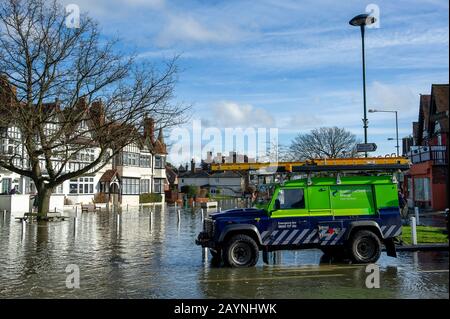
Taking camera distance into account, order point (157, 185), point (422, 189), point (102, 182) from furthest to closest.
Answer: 1. point (157, 185)
2. point (102, 182)
3. point (422, 189)

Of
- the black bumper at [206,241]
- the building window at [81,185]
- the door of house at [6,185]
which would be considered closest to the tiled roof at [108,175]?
the building window at [81,185]

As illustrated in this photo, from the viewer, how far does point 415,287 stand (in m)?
9.24

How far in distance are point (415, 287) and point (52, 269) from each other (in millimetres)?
8540

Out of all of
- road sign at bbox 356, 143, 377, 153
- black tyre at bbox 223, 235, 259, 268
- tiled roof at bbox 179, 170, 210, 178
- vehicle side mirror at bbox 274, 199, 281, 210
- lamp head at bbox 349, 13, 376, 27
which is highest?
lamp head at bbox 349, 13, 376, 27

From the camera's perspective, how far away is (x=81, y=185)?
50.8 m

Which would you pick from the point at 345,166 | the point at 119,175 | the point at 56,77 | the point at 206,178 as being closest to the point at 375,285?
the point at 345,166

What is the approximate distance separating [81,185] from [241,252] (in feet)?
138

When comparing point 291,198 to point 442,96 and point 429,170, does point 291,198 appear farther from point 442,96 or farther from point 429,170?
point 429,170

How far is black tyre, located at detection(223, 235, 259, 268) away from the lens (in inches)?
462

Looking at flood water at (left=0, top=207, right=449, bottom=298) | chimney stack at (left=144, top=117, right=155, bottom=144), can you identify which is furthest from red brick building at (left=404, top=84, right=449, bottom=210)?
flood water at (left=0, top=207, right=449, bottom=298)

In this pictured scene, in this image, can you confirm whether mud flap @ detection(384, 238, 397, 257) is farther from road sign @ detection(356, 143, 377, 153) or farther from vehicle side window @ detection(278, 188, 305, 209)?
road sign @ detection(356, 143, 377, 153)

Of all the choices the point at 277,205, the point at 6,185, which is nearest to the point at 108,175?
the point at 6,185

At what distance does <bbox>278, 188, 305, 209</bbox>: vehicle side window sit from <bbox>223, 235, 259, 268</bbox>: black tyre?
1293 millimetres

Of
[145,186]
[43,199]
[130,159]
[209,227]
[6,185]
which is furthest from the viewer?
[145,186]
